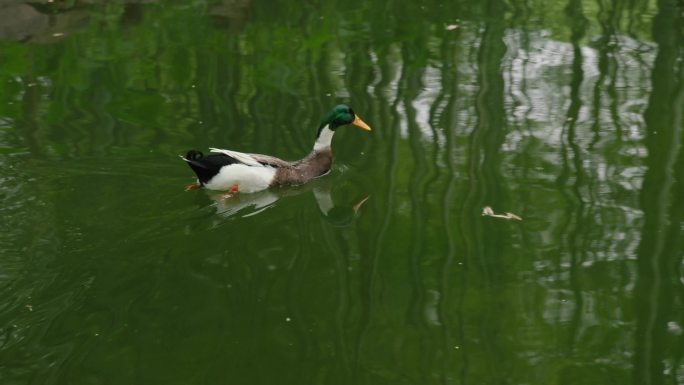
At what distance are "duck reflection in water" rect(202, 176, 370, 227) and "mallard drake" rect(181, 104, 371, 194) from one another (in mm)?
59

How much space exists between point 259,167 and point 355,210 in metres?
0.89

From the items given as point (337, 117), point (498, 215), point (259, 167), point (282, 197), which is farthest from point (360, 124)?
point (498, 215)

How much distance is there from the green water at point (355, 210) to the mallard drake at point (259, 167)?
115 millimetres

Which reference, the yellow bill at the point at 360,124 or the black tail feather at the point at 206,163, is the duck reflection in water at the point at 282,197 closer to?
the black tail feather at the point at 206,163

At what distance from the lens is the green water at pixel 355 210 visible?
588cm

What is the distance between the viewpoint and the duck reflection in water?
311 inches

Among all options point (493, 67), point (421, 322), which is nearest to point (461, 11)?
point (493, 67)

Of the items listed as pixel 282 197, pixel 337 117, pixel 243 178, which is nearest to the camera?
A: pixel 243 178

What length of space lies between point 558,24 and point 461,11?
1438 mm

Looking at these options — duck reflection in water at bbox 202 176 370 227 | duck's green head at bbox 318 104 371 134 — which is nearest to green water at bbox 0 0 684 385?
duck reflection in water at bbox 202 176 370 227

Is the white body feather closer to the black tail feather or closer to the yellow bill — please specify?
the black tail feather

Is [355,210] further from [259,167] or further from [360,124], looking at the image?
[360,124]

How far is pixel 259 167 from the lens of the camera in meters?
8.18

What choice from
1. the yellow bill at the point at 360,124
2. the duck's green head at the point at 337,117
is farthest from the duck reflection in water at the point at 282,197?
the yellow bill at the point at 360,124
